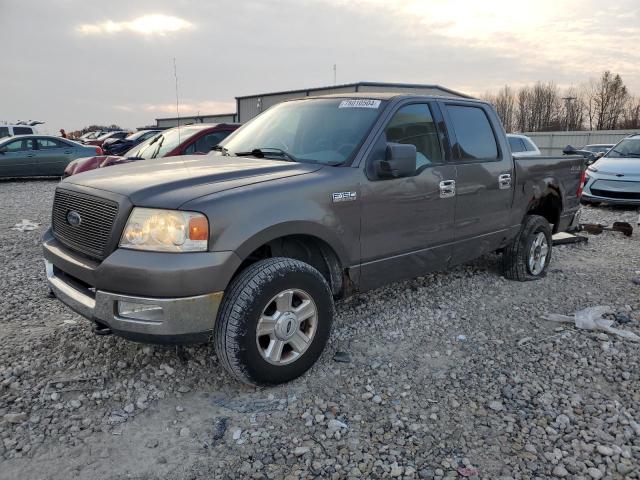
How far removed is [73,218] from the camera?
316 cm

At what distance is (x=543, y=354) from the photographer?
3.67m

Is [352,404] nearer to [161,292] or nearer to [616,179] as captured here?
[161,292]

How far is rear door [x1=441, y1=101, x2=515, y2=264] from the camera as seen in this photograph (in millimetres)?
4383

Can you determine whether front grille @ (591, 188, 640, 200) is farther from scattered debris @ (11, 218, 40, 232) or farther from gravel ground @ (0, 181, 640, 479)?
scattered debris @ (11, 218, 40, 232)

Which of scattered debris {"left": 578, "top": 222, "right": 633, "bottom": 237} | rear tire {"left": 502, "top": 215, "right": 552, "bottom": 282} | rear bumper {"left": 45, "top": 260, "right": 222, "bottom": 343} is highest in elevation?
rear bumper {"left": 45, "top": 260, "right": 222, "bottom": 343}

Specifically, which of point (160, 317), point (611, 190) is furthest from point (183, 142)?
point (611, 190)

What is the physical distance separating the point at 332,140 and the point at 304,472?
2.32 meters

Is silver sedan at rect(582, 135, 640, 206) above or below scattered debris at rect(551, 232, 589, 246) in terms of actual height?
above

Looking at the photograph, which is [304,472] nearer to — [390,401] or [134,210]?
[390,401]

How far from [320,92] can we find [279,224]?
70.4 feet

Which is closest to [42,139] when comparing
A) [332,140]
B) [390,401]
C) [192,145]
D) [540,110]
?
[192,145]

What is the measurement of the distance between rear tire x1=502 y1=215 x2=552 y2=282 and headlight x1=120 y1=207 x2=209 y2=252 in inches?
149

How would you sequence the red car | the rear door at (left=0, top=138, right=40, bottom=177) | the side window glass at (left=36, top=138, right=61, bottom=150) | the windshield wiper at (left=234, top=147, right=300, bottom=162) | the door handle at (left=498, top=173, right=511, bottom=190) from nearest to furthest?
the windshield wiper at (left=234, top=147, right=300, bottom=162), the door handle at (left=498, top=173, right=511, bottom=190), the red car, the rear door at (left=0, top=138, right=40, bottom=177), the side window glass at (left=36, top=138, right=61, bottom=150)

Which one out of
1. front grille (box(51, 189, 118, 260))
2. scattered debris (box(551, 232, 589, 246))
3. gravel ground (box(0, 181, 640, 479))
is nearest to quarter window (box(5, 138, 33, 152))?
gravel ground (box(0, 181, 640, 479))
